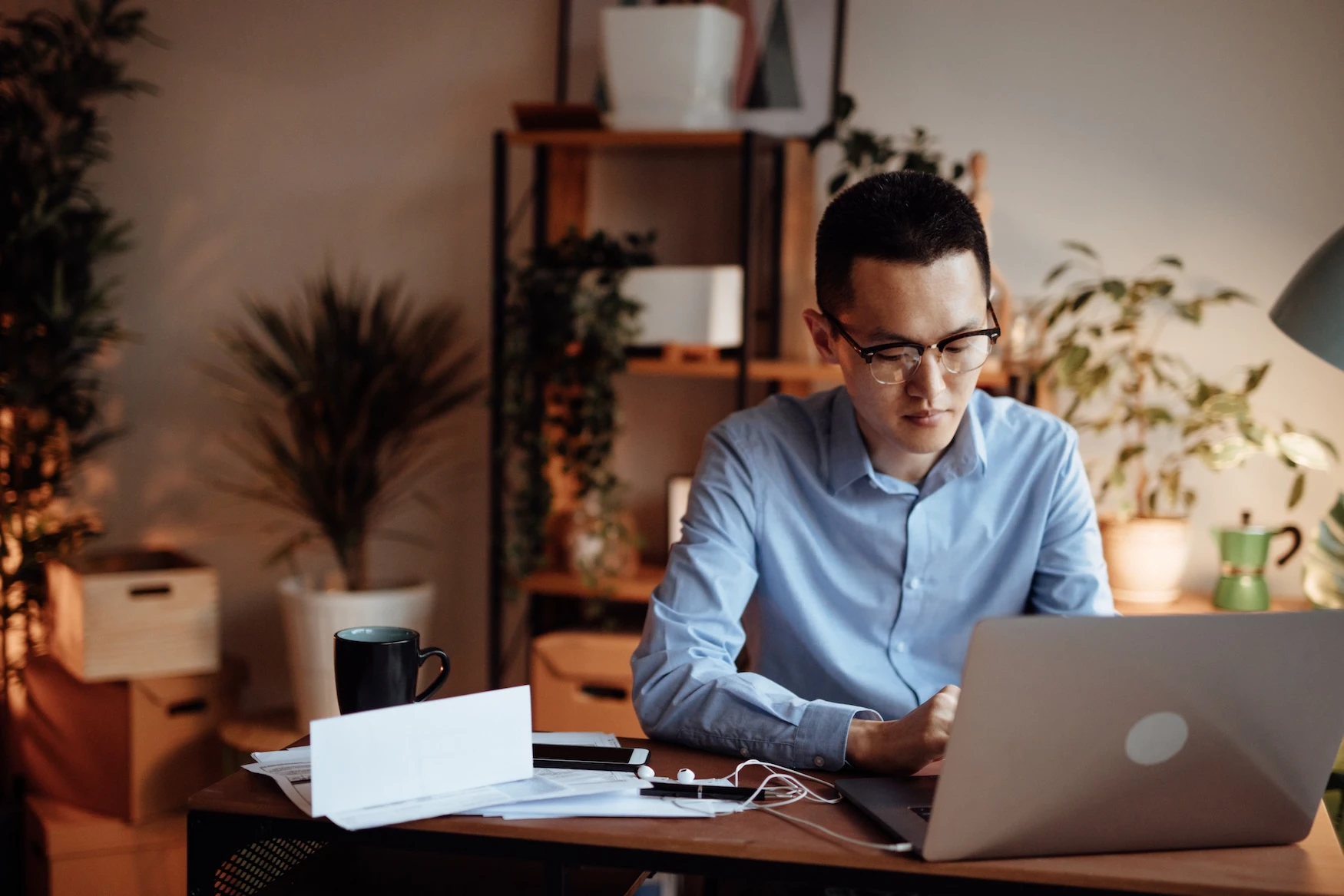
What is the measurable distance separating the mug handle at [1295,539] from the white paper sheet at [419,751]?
2045 millimetres

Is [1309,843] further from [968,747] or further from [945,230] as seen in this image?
[945,230]

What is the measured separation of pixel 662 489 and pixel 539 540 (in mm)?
427

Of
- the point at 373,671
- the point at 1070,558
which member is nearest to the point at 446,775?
the point at 373,671

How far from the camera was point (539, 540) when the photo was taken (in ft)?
9.71

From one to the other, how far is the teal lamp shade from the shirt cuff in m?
0.84

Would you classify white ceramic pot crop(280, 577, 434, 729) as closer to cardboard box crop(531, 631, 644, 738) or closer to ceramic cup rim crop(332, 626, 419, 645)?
cardboard box crop(531, 631, 644, 738)

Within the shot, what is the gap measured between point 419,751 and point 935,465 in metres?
0.87

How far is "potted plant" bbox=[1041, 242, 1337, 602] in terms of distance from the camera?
253cm

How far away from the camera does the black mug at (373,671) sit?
3.77 ft

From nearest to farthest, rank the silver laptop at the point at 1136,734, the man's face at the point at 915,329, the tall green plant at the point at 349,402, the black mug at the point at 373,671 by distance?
the silver laptop at the point at 1136,734 < the black mug at the point at 373,671 < the man's face at the point at 915,329 < the tall green plant at the point at 349,402

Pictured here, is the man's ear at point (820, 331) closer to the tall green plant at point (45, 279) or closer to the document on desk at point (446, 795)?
the document on desk at point (446, 795)

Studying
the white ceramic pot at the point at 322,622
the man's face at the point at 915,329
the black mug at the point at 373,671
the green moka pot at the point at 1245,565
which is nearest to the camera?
the black mug at the point at 373,671

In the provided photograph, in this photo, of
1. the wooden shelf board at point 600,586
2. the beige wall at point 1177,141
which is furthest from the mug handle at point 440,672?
the beige wall at point 1177,141

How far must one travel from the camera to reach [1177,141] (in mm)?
2793
